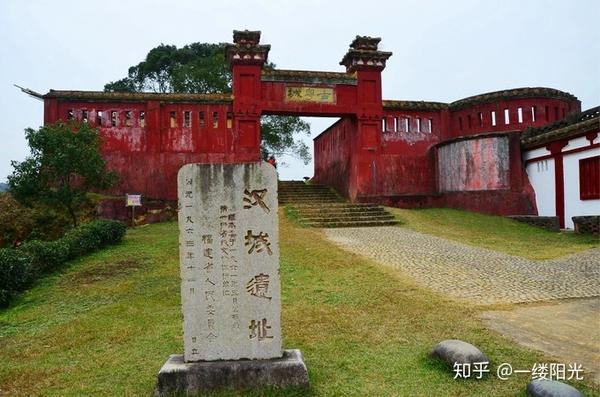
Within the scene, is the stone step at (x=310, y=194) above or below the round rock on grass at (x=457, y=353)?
above

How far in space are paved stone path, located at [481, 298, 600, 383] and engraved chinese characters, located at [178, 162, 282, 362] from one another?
2.73m

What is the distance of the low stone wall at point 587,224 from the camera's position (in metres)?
13.2

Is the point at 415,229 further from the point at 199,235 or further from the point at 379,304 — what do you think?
the point at 199,235

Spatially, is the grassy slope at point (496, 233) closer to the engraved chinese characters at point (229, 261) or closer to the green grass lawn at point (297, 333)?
the green grass lawn at point (297, 333)

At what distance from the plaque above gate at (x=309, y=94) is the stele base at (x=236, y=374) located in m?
14.7

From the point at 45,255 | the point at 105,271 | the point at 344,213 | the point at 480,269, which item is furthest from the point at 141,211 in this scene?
the point at 480,269

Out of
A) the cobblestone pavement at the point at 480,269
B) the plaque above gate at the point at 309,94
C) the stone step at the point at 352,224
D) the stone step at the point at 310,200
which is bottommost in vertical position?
the cobblestone pavement at the point at 480,269

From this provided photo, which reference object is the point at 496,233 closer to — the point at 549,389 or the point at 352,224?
the point at 352,224

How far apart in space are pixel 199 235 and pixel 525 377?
306cm

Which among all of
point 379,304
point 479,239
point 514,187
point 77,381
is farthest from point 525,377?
point 514,187

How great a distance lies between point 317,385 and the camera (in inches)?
151

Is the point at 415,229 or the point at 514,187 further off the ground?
the point at 514,187

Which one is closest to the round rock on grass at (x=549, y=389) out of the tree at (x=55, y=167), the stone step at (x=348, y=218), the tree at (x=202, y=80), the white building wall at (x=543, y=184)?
the stone step at (x=348, y=218)

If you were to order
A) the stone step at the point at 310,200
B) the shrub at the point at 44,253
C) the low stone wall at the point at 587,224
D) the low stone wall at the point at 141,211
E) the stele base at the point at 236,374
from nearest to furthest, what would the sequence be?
1. the stele base at the point at 236,374
2. the shrub at the point at 44,253
3. the low stone wall at the point at 587,224
4. the low stone wall at the point at 141,211
5. the stone step at the point at 310,200
